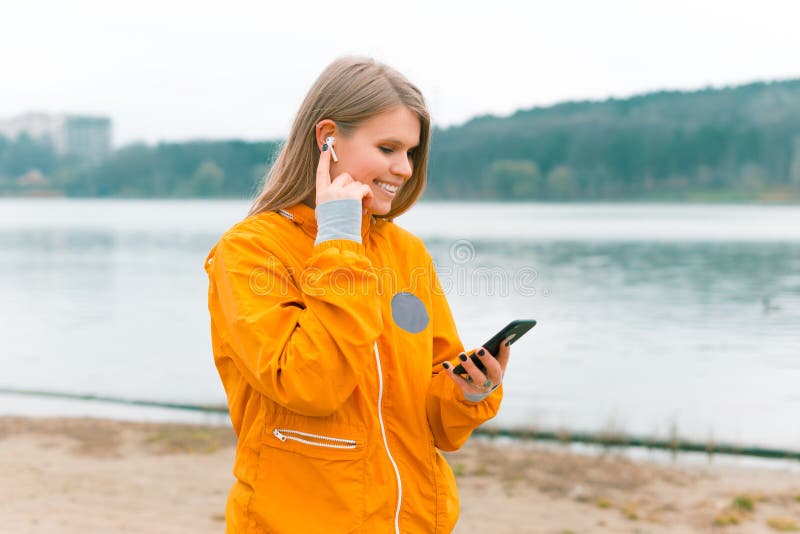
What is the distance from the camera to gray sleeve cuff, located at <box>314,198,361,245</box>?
71.7 inches

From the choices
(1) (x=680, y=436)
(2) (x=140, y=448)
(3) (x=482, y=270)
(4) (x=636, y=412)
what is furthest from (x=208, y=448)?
(3) (x=482, y=270)

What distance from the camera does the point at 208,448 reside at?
704cm

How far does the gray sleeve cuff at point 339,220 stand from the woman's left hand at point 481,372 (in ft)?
1.46

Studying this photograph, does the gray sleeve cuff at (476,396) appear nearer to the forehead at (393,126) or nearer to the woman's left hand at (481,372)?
the woman's left hand at (481,372)

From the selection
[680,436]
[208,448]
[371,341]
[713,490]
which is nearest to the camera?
[371,341]

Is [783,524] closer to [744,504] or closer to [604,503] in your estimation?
[744,504]

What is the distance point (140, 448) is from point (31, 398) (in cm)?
395

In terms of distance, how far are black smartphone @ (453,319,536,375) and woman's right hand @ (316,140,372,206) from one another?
1.60ft

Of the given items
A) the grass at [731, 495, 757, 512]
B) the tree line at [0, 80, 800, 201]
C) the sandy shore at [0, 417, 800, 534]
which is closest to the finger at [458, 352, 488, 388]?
the sandy shore at [0, 417, 800, 534]

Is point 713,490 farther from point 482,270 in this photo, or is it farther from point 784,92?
point 784,92

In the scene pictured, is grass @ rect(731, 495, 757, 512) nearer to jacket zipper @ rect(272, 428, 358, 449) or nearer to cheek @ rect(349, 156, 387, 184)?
jacket zipper @ rect(272, 428, 358, 449)

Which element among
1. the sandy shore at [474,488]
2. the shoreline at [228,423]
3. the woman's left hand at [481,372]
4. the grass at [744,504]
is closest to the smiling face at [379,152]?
the woman's left hand at [481,372]

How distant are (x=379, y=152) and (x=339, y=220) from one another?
26 cm

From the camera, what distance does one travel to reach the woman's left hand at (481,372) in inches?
79.1
